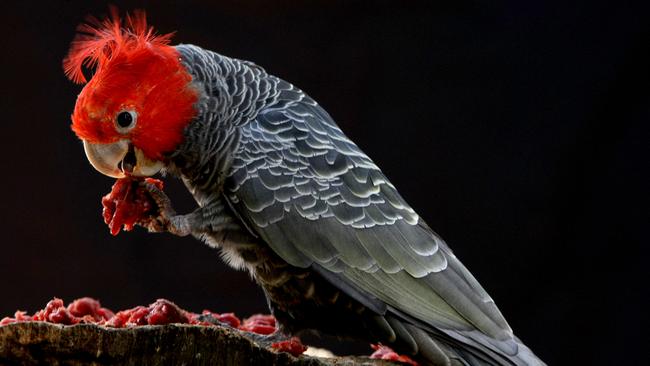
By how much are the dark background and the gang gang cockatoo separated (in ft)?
2.92

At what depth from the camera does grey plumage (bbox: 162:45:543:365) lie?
4.25 feet

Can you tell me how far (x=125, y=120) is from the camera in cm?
132

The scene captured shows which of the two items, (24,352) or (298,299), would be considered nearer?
(24,352)

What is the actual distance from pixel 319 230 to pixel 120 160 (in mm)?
390

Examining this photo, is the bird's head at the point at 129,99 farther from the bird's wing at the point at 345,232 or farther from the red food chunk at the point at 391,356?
the red food chunk at the point at 391,356

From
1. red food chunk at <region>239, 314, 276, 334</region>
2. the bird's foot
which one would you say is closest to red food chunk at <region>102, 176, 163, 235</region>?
the bird's foot

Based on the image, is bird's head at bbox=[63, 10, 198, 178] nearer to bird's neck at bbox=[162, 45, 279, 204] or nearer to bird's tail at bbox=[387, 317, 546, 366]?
bird's neck at bbox=[162, 45, 279, 204]

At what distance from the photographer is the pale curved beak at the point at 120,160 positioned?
52.6 inches

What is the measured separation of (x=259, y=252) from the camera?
4.48 feet

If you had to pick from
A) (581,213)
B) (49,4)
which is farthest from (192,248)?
(581,213)

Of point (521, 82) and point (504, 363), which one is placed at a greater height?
point (521, 82)

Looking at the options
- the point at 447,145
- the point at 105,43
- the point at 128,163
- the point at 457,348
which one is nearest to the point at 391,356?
the point at 457,348

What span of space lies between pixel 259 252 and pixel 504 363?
1.57 feet

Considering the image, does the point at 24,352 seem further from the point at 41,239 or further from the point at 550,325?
the point at 550,325
